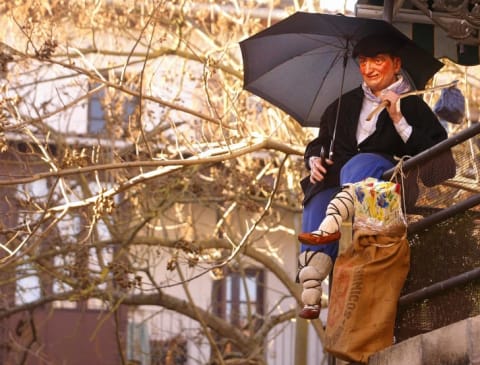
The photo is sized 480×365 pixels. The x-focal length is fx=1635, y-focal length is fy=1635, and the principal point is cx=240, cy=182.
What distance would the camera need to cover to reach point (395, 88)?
10164mm

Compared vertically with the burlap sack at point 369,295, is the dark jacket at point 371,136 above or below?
above

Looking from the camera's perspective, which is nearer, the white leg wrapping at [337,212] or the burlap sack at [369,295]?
the burlap sack at [369,295]

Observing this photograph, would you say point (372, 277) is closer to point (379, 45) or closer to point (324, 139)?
point (324, 139)

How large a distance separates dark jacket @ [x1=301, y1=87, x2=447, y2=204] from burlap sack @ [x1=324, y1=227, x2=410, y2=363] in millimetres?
784

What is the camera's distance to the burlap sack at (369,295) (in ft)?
30.5

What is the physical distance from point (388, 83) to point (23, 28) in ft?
14.9

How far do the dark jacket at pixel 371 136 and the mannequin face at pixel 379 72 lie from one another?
0.43 ft

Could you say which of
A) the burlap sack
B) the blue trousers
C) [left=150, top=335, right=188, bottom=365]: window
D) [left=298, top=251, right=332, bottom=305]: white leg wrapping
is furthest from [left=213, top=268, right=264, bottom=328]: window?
the burlap sack

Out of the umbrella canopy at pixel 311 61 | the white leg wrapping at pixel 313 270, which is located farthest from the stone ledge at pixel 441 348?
the umbrella canopy at pixel 311 61

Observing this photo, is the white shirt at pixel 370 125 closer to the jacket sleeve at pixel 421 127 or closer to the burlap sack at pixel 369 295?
the jacket sleeve at pixel 421 127

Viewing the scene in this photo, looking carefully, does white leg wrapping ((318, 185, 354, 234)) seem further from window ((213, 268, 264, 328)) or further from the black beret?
window ((213, 268, 264, 328))

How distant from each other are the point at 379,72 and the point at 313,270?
1337 mm

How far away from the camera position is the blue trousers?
32.0ft

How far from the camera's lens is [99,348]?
28703 millimetres
